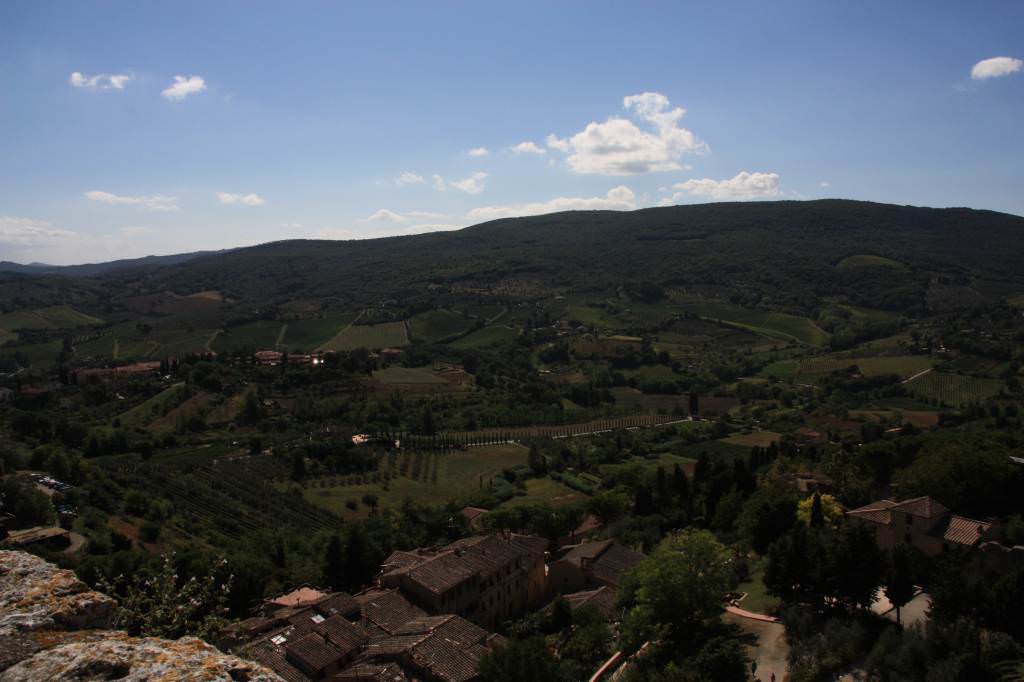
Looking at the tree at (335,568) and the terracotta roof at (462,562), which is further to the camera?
the tree at (335,568)

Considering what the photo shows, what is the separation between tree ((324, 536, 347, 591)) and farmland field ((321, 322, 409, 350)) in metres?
95.5

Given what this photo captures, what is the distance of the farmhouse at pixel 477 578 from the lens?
107 ft

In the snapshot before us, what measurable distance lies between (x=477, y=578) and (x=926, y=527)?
1940 cm

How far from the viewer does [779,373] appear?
114 metres

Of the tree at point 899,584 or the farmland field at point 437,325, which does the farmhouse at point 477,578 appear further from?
the farmland field at point 437,325

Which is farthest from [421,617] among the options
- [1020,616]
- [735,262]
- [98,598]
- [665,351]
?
[735,262]

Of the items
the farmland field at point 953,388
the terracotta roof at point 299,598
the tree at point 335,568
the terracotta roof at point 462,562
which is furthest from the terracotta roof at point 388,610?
the farmland field at point 953,388

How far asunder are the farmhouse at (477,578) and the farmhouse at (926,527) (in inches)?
661

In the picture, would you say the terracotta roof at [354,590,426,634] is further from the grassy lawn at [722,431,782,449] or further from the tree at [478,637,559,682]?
the grassy lawn at [722,431,782,449]

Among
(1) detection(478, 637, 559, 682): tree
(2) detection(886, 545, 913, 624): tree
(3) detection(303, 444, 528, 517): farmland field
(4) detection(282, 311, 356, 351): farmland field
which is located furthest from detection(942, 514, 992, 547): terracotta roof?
(4) detection(282, 311, 356, 351): farmland field

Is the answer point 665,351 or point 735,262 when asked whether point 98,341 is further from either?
point 735,262

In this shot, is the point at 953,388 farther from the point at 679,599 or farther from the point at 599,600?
the point at 679,599

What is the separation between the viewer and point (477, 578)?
34125 millimetres

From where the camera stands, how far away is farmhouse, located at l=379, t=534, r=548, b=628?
32625mm
